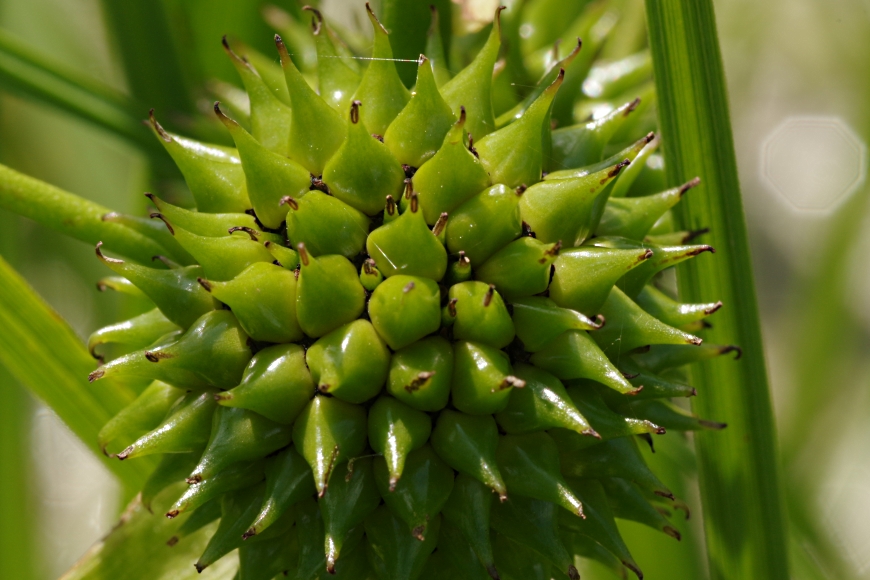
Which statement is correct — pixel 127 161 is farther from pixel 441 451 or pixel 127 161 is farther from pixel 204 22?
pixel 441 451

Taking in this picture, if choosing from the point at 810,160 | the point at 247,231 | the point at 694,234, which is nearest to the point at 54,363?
the point at 247,231

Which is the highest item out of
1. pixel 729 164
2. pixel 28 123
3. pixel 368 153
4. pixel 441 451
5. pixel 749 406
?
pixel 28 123

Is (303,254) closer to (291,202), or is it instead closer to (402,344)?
(291,202)

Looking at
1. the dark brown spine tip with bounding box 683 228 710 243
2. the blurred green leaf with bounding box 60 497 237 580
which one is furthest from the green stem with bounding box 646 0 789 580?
the blurred green leaf with bounding box 60 497 237 580

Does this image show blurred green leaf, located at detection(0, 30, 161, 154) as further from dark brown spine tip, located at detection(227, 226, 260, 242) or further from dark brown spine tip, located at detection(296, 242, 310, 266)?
dark brown spine tip, located at detection(296, 242, 310, 266)

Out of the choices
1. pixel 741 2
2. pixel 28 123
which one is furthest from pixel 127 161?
pixel 741 2

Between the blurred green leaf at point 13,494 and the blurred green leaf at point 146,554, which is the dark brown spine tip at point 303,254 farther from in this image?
the blurred green leaf at point 13,494
